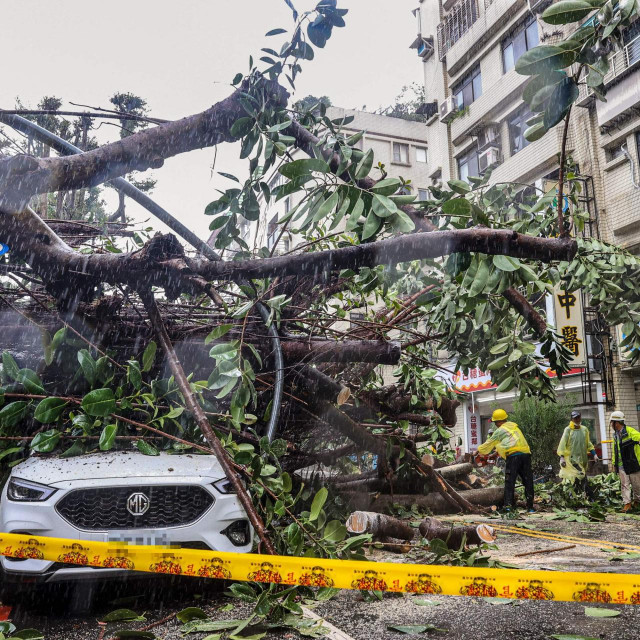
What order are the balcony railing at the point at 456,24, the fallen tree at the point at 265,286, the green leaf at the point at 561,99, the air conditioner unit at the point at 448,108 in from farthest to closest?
the air conditioner unit at the point at 448,108
the balcony railing at the point at 456,24
the fallen tree at the point at 265,286
the green leaf at the point at 561,99

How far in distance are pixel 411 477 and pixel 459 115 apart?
19625 mm

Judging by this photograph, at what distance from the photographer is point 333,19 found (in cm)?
372

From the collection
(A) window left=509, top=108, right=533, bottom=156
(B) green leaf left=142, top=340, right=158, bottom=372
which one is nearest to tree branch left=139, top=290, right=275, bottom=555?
(B) green leaf left=142, top=340, right=158, bottom=372

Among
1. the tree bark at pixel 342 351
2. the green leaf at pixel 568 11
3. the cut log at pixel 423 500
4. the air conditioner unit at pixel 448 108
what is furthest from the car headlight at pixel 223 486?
the air conditioner unit at pixel 448 108

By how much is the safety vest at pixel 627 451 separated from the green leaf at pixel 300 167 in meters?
9.08

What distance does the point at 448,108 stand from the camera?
24.6m

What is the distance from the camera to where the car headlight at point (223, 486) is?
148 inches

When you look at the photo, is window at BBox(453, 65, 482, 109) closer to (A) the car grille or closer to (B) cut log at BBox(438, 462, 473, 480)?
(B) cut log at BBox(438, 462, 473, 480)

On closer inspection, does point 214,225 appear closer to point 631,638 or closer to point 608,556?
point 631,638

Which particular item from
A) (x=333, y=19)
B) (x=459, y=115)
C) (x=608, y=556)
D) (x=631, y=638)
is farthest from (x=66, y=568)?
(x=459, y=115)

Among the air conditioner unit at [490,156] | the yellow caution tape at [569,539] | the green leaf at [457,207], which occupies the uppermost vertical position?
the air conditioner unit at [490,156]

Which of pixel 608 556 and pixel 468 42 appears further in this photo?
pixel 468 42

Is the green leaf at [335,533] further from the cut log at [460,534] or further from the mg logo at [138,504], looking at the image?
the cut log at [460,534]

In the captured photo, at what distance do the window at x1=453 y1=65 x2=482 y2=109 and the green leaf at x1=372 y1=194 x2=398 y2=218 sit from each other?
22.7 m
